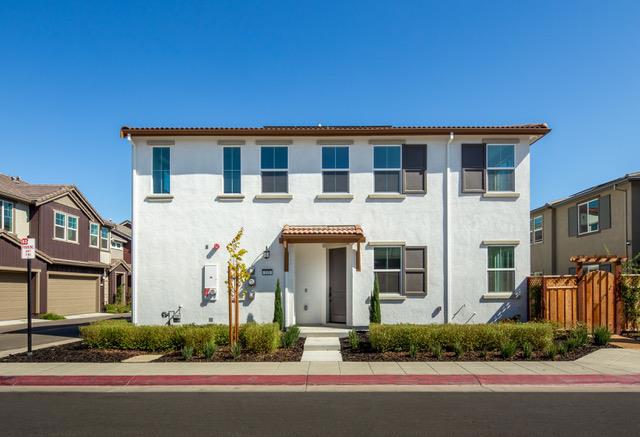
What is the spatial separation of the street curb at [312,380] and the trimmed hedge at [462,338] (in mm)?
2191

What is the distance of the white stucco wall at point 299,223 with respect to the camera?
15375 millimetres

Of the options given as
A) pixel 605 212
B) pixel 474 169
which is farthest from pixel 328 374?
pixel 605 212

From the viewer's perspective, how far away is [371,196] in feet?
51.0

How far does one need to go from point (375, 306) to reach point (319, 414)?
810cm

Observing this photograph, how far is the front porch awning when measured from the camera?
576 inches

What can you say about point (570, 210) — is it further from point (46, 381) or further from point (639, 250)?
point (46, 381)

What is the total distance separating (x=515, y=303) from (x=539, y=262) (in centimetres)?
1384

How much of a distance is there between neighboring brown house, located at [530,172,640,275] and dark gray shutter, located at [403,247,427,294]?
7823 mm

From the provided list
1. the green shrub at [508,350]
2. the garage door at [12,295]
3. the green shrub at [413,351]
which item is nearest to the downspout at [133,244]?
the green shrub at [413,351]

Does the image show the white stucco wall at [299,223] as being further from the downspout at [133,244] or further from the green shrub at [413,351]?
the green shrub at [413,351]

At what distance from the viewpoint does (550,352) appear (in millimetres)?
10977

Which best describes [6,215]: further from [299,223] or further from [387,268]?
[387,268]

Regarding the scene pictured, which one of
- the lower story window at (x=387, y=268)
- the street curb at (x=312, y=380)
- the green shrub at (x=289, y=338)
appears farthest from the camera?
the lower story window at (x=387, y=268)

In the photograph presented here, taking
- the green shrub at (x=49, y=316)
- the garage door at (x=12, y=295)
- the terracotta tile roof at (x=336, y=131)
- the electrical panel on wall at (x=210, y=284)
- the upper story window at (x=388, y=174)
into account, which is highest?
the terracotta tile roof at (x=336, y=131)
